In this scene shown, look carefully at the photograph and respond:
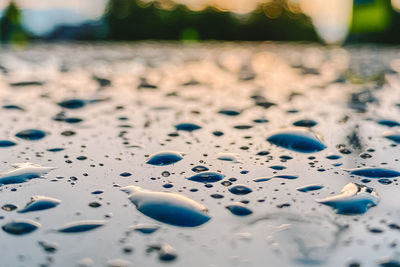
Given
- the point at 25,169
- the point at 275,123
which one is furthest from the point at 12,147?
the point at 275,123

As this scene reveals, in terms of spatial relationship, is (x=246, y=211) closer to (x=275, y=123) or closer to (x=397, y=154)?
(x=397, y=154)

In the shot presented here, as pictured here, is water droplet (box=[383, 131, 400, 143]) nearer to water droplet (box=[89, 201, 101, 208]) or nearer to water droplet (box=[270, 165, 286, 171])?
water droplet (box=[270, 165, 286, 171])

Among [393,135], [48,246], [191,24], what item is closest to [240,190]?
[48,246]

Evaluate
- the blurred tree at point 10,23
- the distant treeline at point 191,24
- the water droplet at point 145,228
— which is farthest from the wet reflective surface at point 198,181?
the distant treeline at point 191,24

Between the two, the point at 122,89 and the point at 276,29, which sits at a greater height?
the point at 276,29

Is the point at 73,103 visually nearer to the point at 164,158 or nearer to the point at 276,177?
the point at 164,158

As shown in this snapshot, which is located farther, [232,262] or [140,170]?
[140,170]

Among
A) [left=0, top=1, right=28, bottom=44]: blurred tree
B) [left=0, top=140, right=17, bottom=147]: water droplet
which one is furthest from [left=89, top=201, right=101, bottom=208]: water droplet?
[left=0, top=1, right=28, bottom=44]: blurred tree
